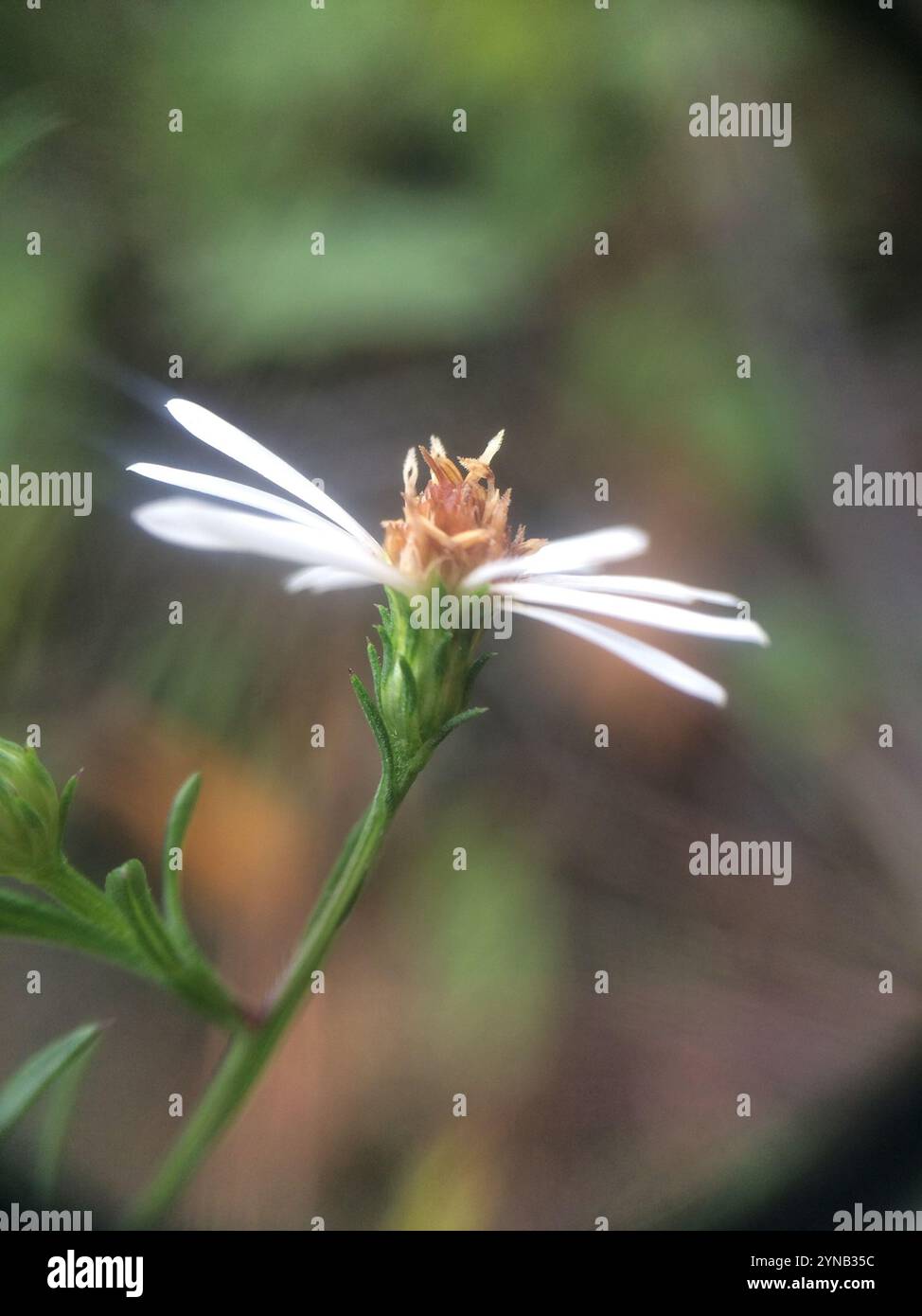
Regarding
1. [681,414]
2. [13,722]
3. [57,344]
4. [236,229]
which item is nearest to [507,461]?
[681,414]

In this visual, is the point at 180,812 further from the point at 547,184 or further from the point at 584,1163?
the point at 547,184

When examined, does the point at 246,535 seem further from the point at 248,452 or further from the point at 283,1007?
the point at 283,1007

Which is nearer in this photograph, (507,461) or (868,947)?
(868,947)

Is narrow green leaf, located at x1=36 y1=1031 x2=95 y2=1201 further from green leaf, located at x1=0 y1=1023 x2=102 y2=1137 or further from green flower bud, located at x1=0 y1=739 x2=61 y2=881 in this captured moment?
green flower bud, located at x1=0 y1=739 x2=61 y2=881

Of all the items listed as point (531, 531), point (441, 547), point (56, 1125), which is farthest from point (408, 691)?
point (531, 531)

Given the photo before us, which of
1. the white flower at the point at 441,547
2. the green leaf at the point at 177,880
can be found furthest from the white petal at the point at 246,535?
the green leaf at the point at 177,880

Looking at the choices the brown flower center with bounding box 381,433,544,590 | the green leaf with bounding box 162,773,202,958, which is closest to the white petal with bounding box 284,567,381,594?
the brown flower center with bounding box 381,433,544,590

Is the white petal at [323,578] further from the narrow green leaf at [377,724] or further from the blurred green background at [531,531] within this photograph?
the blurred green background at [531,531]
